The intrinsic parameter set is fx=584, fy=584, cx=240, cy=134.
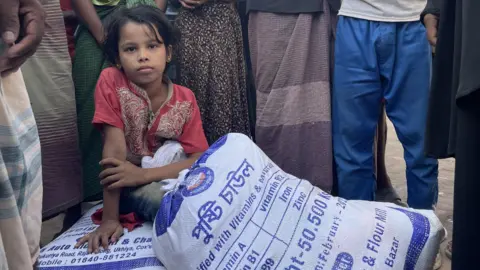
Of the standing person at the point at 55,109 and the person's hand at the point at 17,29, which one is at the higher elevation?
the person's hand at the point at 17,29

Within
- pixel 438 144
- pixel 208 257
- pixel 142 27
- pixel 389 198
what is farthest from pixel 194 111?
pixel 389 198

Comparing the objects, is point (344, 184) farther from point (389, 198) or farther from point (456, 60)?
point (456, 60)

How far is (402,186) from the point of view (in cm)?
392

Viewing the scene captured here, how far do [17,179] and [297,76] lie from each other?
65.2 inches

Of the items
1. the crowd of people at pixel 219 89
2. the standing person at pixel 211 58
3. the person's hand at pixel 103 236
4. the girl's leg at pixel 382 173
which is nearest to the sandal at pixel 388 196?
the girl's leg at pixel 382 173

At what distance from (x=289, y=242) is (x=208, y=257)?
0.90 ft

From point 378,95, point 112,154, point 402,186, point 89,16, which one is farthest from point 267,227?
point 402,186

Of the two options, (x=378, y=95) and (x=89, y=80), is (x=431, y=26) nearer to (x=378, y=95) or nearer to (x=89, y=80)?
→ (x=378, y=95)

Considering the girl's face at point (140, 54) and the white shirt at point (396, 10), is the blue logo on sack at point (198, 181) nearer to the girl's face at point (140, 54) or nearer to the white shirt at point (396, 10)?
the girl's face at point (140, 54)

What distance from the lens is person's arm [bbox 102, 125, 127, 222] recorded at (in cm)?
228

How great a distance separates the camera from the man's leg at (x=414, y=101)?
265cm

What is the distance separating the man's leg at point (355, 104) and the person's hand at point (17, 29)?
1.52 meters

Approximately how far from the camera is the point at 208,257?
75.7 inches

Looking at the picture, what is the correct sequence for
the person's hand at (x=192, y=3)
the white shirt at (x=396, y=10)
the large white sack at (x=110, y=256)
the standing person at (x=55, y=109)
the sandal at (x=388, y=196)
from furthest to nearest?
the sandal at (x=388, y=196) → the person's hand at (x=192, y=3) → the white shirt at (x=396, y=10) → the standing person at (x=55, y=109) → the large white sack at (x=110, y=256)
